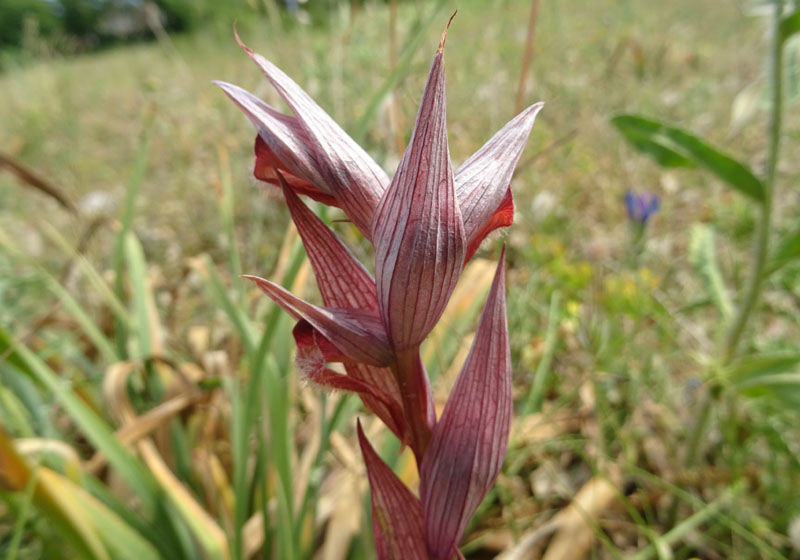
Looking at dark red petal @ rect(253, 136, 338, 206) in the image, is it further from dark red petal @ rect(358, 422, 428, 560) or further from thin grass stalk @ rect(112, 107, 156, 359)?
Answer: thin grass stalk @ rect(112, 107, 156, 359)

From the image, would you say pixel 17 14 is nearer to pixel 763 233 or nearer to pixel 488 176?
pixel 763 233

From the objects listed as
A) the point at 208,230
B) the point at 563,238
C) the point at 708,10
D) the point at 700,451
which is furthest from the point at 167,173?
the point at 708,10

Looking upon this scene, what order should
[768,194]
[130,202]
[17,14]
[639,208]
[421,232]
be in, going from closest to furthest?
1. [421,232]
2. [768,194]
3. [130,202]
4. [639,208]
5. [17,14]

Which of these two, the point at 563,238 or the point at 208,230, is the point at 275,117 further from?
the point at 208,230

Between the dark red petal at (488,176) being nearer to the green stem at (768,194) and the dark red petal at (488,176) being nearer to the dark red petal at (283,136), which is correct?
the dark red petal at (283,136)

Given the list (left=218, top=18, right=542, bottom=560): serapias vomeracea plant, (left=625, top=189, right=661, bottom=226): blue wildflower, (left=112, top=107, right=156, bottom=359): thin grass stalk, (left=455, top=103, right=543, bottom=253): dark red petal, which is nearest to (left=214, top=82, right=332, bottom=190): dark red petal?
(left=218, top=18, right=542, bottom=560): serapias vomeracea plant

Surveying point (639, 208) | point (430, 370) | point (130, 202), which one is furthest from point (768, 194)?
point (130, 202)

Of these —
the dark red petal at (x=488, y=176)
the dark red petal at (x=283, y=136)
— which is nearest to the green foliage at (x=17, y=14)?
the dark red petal at (x=283, y=136)
